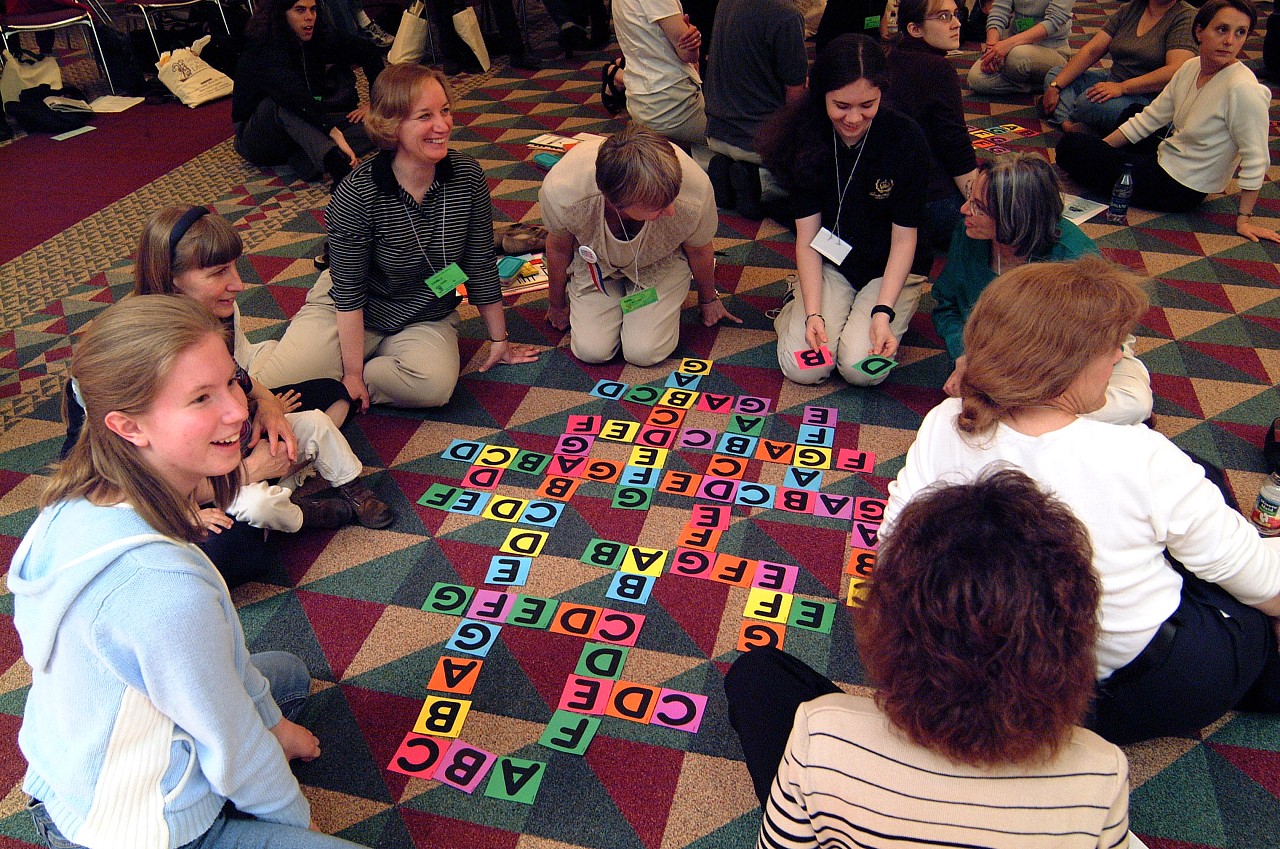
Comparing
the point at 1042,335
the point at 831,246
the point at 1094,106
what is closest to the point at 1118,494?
the point at 1042,335

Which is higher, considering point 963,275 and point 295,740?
point 963,275

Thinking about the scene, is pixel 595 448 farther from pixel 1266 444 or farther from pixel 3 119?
pixel 3 119

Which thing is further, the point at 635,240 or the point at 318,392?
the point at 635,240

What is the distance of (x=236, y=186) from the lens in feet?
16.9

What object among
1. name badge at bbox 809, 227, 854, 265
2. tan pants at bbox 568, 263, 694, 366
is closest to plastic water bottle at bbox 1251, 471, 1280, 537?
name badge at bbox 809, 227, 854, 265

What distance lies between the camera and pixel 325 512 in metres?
2.69

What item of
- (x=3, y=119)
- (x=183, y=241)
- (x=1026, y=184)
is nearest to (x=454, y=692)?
(x=183, y=241)

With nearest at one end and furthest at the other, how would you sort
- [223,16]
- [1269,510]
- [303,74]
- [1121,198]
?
1. [1269,510]
2. [1121,198]
3. [303,74]
4. [223,16]

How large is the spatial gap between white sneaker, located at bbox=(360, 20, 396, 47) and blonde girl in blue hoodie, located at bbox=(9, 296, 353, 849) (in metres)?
6.50

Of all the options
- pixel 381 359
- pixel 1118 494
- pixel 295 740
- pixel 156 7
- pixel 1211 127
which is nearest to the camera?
pixel 1118 494

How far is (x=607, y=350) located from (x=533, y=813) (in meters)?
1.83

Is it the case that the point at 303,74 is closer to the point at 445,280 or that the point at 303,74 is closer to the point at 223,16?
the point at 223,16

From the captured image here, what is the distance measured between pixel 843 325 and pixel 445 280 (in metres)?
1.38

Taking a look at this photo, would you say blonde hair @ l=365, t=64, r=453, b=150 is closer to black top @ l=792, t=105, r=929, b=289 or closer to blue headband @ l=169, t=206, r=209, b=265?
blue headband @ l=169, t=206, r=209, b=265
